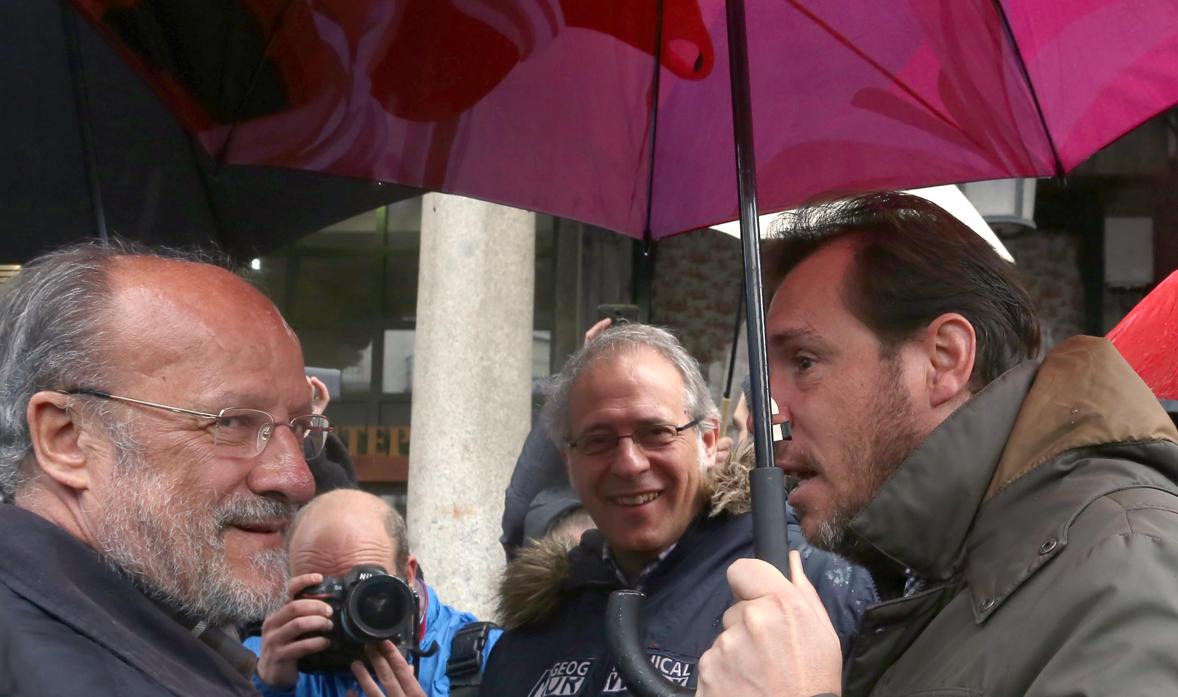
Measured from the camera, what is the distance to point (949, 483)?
1.79 m

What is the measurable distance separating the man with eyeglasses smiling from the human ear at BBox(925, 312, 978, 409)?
715 mm

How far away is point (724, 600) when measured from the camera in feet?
8.46

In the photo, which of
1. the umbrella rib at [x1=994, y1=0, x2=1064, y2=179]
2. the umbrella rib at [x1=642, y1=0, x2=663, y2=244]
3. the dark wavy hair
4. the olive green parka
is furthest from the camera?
the umbrella rib at [x1=642, y1=0, x2=663, y2=244]

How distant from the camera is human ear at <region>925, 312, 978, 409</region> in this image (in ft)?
6.48

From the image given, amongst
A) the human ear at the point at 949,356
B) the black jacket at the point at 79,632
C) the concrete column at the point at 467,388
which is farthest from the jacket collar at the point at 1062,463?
the concrete column at the point at 467,388

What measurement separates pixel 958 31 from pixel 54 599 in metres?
1.68

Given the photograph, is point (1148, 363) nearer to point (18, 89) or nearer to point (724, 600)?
point (724, 600)

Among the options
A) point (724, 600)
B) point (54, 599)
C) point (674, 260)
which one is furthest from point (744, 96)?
point (674, 260)

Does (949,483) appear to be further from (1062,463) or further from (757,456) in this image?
(757,456)

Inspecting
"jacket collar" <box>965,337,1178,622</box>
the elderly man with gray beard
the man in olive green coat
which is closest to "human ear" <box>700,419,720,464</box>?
the man in olive green coat

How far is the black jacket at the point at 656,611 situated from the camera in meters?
2.54

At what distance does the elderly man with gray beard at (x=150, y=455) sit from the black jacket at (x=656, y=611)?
76cm

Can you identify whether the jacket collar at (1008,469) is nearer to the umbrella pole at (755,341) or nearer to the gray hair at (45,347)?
the umbrella pole at (755,341)

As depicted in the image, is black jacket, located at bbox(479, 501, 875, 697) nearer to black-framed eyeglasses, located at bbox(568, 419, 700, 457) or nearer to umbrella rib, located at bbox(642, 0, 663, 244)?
black-framed eyeglasses, located at bbox(568, 419, 700, 457)
